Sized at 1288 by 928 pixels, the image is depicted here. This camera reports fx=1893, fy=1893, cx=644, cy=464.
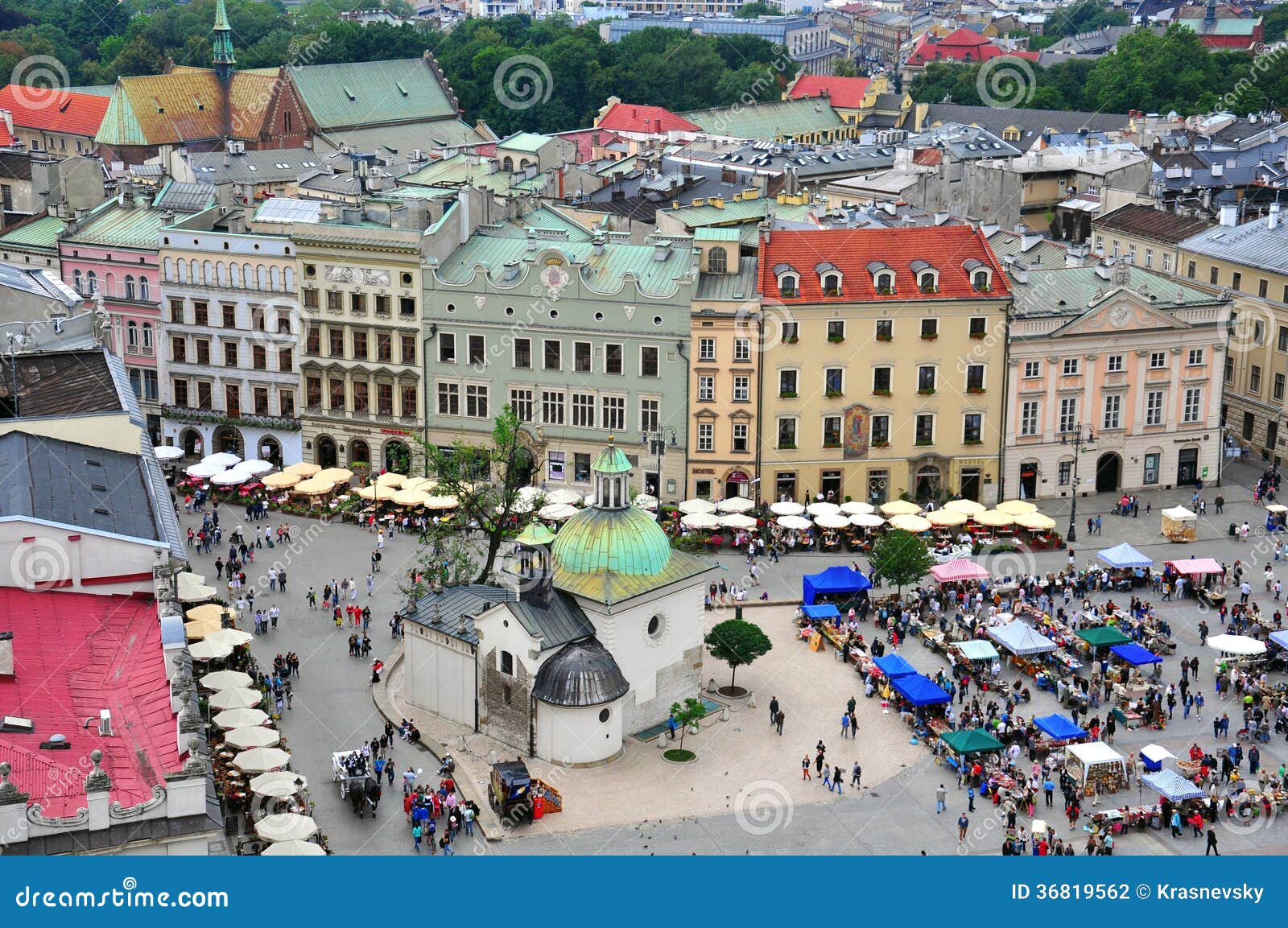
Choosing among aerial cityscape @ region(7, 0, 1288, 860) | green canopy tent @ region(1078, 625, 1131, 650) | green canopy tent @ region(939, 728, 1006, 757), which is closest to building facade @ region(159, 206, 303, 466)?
aerial cityscape @ region(7, 0, 1288, 860)

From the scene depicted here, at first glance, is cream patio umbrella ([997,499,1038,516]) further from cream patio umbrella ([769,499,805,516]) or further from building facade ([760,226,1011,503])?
cream patio umbrella ([769,499,805,516])

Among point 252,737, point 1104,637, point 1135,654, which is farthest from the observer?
point 1104,637

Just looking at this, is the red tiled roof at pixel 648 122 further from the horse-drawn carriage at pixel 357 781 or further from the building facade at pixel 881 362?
the horse-drawn carriage at pixel 357 781

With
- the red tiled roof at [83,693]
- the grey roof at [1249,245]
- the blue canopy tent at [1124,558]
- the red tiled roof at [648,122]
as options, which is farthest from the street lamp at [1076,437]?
the red tiled roof at [648,122]

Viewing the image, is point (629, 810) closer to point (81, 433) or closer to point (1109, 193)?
point (81, 433)

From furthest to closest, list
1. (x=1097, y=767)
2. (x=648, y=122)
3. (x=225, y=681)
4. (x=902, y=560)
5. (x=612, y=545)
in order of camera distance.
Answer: (x=648, y=122) → (x=902, y=560) → (x=225, y=681) → (x=612, y=545) → (x=1097, y=767)

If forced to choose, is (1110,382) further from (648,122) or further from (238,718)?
(648,122)

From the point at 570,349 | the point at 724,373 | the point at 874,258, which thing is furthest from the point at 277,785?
the point at 874,258
